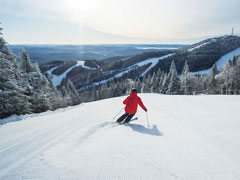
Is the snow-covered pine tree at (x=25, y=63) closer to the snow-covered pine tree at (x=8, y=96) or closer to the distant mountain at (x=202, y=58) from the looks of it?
the snow-covered pine tree at (x=8, y=96)

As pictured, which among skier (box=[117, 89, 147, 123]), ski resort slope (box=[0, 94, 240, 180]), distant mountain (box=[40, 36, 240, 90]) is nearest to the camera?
ski resort slope (box=[0, 94, 240, 180])

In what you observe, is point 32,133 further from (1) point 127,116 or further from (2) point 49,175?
(1) point 127,116

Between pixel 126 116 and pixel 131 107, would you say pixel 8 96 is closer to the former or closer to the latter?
pixel 126 116

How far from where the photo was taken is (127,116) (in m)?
5.48

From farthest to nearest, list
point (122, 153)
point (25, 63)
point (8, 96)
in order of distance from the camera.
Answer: point (25, 63) → point (8, 96) → point (122, 153)

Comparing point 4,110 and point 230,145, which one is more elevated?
point 230,145

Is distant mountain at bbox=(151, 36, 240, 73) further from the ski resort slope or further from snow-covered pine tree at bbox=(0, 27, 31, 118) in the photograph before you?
the ski resort slope

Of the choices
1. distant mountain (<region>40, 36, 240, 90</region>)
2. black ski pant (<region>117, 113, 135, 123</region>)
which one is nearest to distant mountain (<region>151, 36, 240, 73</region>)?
distant mountain (<region>40, 36, 240, 90</region>)

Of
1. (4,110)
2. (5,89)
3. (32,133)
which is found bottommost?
(4,110)

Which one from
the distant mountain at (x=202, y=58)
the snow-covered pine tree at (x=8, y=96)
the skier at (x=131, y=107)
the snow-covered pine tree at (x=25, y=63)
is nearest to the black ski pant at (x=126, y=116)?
the skier at (x=131, y=107)

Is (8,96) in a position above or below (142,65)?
below

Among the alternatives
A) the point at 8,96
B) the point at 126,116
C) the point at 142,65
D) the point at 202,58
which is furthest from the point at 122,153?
the point at 202,58

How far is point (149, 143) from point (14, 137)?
3.58 metres

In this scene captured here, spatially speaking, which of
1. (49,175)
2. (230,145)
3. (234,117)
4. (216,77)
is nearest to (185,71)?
(216,77)
